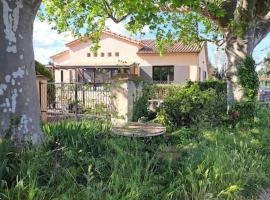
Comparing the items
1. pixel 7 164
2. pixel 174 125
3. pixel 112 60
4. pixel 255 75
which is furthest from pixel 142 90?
pixel 112 60

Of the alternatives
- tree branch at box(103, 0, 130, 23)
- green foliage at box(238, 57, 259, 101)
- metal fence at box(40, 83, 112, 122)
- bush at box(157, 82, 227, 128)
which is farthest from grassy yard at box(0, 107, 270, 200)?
tree branch at box(103, 0, 130, 23)

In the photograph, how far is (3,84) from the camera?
5.30 metres

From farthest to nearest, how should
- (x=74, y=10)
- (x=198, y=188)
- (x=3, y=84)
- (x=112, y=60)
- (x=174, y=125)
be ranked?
1. (x=112, y=60)
2. (x=74, y=10)
3. (x=174, y=125)
4. (x=3, y=84)
5. (x=198, y=188)

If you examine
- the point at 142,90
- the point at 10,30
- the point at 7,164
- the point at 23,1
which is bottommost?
the point at 7,164

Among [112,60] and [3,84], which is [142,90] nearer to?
[3,84]

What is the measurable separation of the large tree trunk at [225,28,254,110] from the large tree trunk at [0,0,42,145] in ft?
26.5

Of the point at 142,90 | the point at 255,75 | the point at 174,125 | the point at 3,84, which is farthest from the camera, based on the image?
the point at 255,75

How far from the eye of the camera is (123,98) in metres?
10.1

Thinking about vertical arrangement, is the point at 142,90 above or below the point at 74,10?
below

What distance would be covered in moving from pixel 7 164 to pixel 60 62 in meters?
33.7

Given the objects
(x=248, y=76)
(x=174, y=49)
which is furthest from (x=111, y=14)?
(x=174, y=49)

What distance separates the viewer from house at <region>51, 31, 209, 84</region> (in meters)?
33.4

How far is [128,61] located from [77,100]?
22.3 m

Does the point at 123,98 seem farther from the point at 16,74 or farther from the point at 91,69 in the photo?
the point at 91,69
